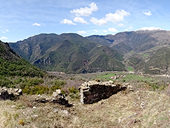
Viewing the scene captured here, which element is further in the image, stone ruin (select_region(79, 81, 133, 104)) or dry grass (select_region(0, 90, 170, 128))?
stone ruin (select_region(79, 81, 133, 104))

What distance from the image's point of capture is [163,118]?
378 inches

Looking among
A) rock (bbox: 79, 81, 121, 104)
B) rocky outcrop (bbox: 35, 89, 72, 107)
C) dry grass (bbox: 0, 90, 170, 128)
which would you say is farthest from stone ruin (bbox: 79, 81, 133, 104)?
rocky outcrop (bbox: 35, 89, 72, 107)

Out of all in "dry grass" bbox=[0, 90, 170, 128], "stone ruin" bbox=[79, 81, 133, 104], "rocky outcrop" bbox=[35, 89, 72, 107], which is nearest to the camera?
Answer: "dry grass" bbox=[0, 90, 170, 128]

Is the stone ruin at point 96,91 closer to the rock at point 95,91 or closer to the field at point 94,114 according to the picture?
the rock at point 95,91

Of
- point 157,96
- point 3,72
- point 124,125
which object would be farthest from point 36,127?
point 3,72

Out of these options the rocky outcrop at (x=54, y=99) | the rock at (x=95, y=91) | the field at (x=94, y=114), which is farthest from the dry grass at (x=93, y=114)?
the rock at (x=95, y=91)

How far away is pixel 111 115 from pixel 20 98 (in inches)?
421

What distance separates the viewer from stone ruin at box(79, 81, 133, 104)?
56.7ft

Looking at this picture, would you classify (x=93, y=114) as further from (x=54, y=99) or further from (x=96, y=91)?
(x=54, y=99)

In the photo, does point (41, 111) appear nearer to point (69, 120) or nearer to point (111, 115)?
point (69, 120)

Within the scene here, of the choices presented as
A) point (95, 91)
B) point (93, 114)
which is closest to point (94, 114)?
point (93, 114)

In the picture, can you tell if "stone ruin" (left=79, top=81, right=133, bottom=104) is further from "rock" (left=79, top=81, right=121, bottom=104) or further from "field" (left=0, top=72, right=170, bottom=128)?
"field" (left=0, top=72, right=170, bottom=128)

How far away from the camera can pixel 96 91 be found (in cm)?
1805

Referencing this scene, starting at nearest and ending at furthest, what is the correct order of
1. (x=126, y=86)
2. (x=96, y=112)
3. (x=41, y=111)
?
(x=41, y=111), (x=96, y=112), (x=126, y=86)
